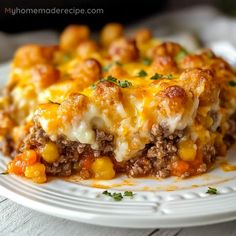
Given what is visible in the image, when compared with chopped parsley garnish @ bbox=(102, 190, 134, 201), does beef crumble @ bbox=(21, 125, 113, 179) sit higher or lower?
higher

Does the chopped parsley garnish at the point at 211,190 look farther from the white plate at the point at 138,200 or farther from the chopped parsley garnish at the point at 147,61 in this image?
the chopped parsley garnish at the point at 147,61

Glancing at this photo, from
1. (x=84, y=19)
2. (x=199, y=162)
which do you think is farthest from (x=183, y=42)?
(x=199, y=162)

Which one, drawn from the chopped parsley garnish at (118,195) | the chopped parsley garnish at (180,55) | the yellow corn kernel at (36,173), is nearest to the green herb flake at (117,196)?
the chopped parsley garnish at (118,195)

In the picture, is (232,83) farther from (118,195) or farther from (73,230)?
(73,230)

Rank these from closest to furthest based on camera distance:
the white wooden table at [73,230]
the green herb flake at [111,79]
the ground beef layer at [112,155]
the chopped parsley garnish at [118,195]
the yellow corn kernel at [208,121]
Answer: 1. the white wooden table at [73,230]
2. the chopped parsley garnish at [118,195]
3. the ground beef layer at [112,155]
4. the yellow corn kernel at [208,121]
5. the green herb flake at [111,79]

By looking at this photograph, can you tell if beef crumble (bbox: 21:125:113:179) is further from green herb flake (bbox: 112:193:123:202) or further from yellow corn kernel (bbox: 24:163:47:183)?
green herb flake (bbox: 112:193:123:202)

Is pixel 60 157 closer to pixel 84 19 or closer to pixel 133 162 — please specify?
pixel 133 162

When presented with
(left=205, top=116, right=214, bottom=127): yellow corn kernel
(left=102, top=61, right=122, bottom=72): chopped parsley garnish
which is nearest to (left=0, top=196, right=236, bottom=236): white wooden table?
(left=205, top=116, right=214, bottom=127): yellow corn kernel
